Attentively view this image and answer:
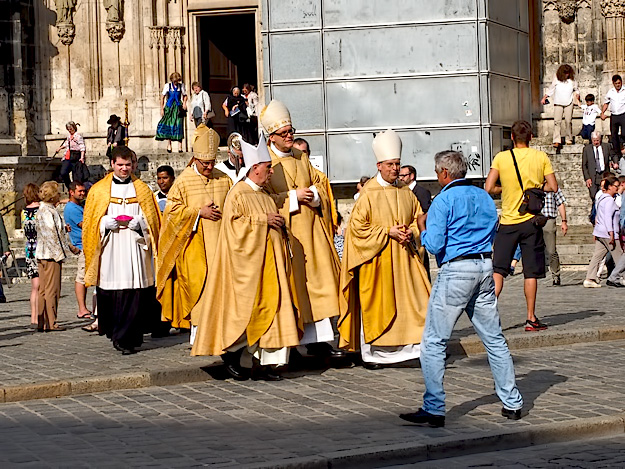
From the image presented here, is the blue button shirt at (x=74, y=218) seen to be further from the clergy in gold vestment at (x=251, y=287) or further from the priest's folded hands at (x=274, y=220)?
the priest's folded hands at (x=274, y=220)

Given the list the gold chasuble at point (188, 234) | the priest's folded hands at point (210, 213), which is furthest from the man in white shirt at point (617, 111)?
the priest's folded hands at point (210, 213)

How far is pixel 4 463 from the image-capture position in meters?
7.75

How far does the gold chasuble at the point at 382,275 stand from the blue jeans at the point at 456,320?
229 cm

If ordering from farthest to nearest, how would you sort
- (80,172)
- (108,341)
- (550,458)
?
(80,172), (108,341), (550,458)

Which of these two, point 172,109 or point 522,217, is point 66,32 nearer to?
point 172,109

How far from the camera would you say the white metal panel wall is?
73.7 ft


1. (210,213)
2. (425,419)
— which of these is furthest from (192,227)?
(425,419)

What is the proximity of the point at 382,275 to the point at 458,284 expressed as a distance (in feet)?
8.20

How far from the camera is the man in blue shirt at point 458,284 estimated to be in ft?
28.6

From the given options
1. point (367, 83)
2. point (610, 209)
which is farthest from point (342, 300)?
point (367, 83)

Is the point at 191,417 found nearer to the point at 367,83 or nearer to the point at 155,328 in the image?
the point at 155,328

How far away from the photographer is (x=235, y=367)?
10.9m

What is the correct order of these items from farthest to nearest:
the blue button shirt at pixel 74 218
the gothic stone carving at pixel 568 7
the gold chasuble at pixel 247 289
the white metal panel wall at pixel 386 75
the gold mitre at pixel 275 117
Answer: the gothic stone carving at pixel 568 7 → the white metal panel wall at pixel 386 75 → the blue button shirt at pixel 74 218 → the gold mitre at pixel 275 117 → the gold chasuble at pixel 247 289

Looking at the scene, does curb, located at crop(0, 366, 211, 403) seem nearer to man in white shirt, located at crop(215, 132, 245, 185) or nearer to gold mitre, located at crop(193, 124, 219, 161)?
man in white shirt, located at crop(215, 132, 245, 185)
